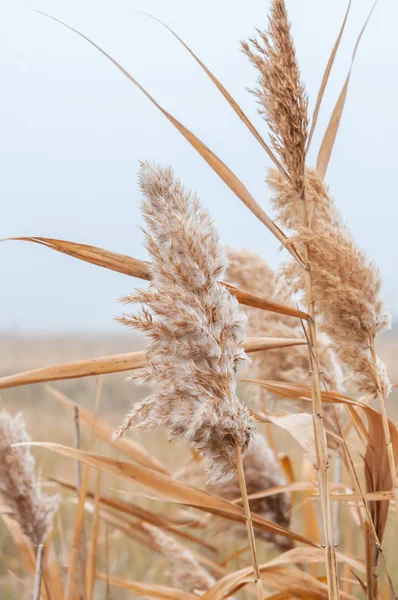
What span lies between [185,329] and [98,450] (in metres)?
1.07

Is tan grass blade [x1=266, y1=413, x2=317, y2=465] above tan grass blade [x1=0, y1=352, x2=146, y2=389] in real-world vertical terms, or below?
below

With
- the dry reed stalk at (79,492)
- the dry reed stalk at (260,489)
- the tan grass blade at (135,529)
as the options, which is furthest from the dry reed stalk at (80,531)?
the dry reed stalk at (260,489)

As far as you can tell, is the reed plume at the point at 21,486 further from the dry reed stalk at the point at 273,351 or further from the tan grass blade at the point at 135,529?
the dry reed stalk at the point at 273,351

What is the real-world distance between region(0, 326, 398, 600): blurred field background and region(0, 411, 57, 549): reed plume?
0.27m

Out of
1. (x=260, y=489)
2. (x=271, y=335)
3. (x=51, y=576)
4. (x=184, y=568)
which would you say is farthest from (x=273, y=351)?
(x=51, y=576)

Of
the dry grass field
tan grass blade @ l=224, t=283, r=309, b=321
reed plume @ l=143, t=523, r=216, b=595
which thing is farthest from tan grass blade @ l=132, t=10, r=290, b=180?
reed plume @ l=143, t=523, r=216, b=595

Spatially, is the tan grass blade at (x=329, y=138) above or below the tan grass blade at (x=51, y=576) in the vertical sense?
above

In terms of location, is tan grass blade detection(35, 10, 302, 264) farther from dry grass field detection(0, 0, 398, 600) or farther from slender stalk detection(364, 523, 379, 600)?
slender stalk detection(364, 523, 379, 600)

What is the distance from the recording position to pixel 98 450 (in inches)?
58.4

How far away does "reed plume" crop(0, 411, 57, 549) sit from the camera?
2.45ft

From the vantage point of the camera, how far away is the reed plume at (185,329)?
48cm

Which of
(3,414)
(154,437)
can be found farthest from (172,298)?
(154,437)

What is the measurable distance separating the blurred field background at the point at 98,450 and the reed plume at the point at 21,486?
0.88ft

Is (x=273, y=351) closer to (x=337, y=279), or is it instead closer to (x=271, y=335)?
(x=271, y=335)
